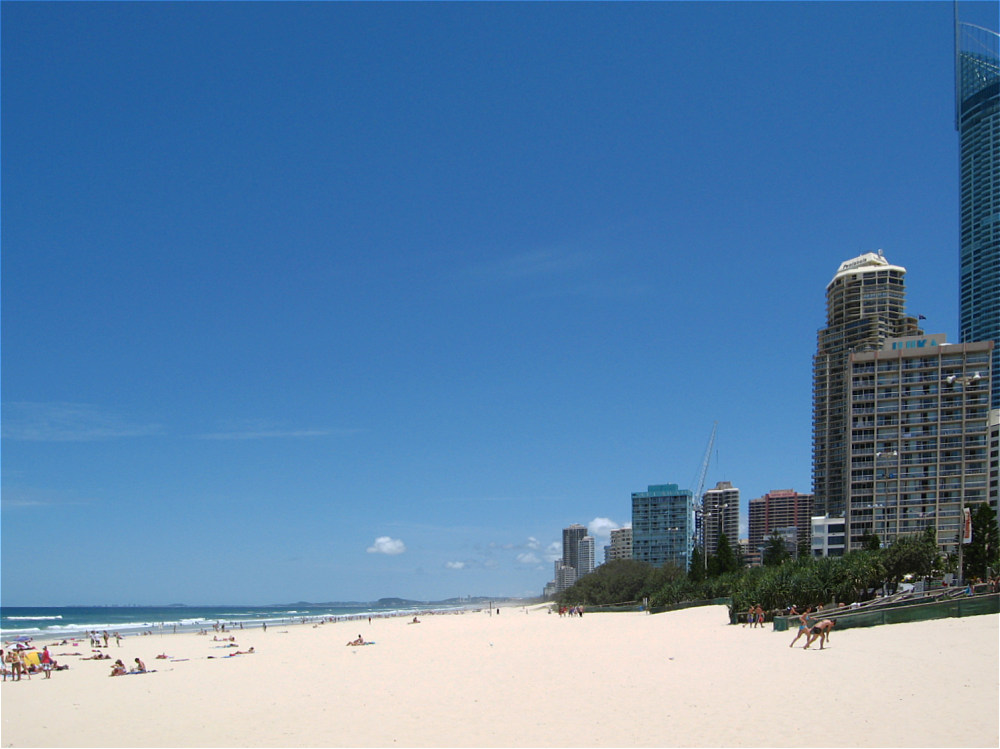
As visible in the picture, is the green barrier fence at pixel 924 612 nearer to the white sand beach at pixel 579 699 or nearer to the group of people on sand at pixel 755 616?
the white sand beach at pixel 579 699

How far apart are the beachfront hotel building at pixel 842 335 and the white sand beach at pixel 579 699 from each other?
5287 inches

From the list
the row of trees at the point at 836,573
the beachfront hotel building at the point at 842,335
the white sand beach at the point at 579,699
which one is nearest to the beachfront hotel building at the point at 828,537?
the beachfront hotel building at the point at 842,335

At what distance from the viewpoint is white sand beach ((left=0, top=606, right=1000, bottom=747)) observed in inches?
563

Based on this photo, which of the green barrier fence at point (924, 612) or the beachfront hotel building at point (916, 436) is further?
the beachfront hotel building at point (916, 436)

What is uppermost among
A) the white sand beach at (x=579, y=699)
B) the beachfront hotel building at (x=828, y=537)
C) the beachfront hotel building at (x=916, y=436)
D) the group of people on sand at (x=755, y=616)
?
the beachfront hotel building at (x=916, y=436)

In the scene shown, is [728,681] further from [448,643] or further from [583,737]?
[448,643]

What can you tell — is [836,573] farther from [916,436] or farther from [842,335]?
[842,335]

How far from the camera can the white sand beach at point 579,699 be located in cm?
1431

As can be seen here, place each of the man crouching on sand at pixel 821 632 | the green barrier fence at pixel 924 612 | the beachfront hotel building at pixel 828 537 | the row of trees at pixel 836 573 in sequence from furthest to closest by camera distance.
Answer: the beachfront hotel building at pixel 828 537, the row of trees at pixel 836 573, the green barrier fence at pixel 924 612, the man crouching on sand at pixel 821 632

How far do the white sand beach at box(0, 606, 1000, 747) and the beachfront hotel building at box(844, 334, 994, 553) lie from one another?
90099 millimetres

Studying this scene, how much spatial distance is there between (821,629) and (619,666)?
6.15 m

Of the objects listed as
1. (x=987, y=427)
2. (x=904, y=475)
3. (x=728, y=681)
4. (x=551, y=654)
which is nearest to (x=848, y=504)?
(x=904, y=475)

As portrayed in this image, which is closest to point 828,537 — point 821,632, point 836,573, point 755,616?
point 836,573

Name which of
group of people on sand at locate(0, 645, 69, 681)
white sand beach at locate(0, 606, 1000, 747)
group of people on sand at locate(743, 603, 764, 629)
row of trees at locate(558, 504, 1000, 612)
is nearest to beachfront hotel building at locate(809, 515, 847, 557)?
row of trees at locate(558, 504, 1000, 612)
